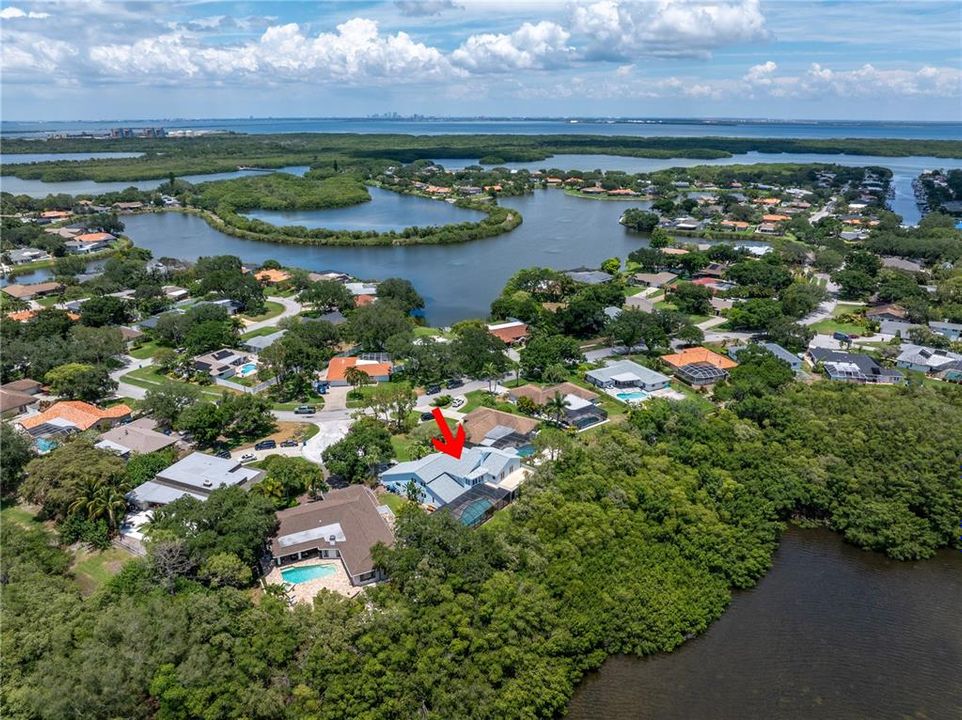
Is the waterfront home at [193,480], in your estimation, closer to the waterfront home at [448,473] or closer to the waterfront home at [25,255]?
the waterfront home at [448,473]

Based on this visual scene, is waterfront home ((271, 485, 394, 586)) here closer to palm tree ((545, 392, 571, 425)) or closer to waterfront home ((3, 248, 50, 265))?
palm tree ((545, 392, 571, 425))

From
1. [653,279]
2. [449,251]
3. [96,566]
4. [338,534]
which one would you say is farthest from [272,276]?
[338,534]

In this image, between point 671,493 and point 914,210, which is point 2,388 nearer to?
point 671,493

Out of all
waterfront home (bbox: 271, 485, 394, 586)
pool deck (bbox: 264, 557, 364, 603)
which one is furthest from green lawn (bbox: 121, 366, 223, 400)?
pool deck (bbox: 264, 557, 364, 603)

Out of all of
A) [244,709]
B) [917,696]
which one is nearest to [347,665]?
[244,709]

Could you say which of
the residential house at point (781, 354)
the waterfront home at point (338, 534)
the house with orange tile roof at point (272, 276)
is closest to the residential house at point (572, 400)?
the residential house at point (781, 354)

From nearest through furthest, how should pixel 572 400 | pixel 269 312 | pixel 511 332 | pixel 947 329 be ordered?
pixel 572 400
pixel 947 329
pixel 511 332
pixel 269 312

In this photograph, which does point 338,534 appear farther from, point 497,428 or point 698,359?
point 698,359
